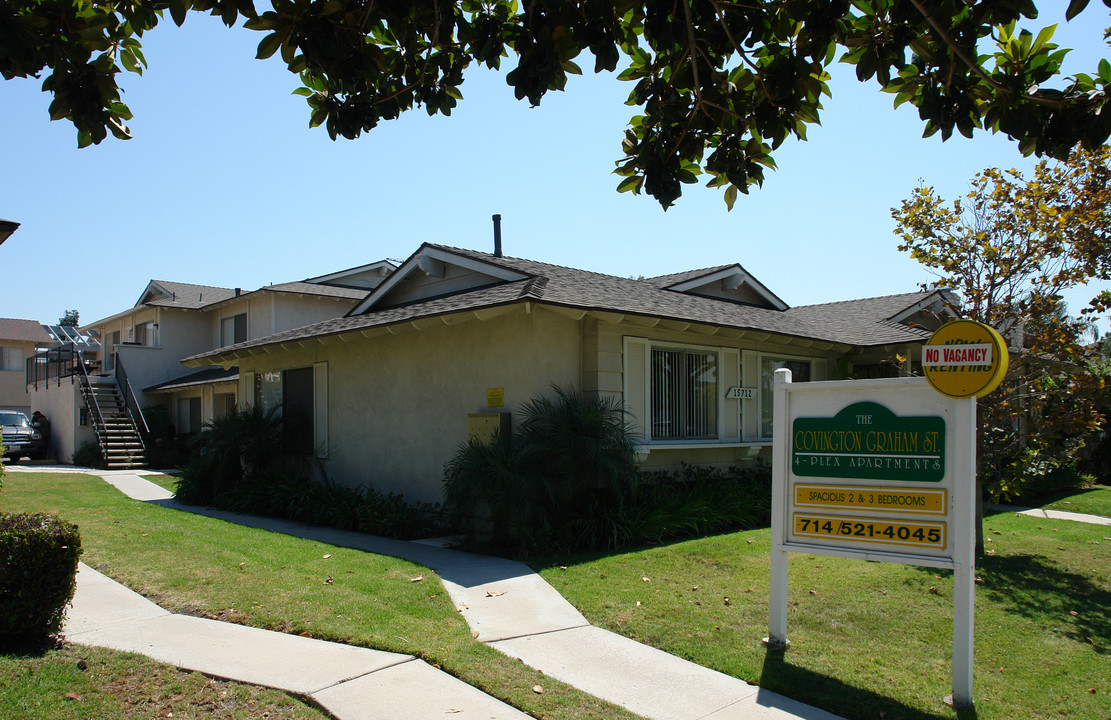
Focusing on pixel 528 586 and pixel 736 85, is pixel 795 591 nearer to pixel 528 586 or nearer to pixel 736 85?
pixel 528 586

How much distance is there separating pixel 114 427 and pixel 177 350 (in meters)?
4.36

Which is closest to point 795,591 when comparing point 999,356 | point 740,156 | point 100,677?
point 999,356

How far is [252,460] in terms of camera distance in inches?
585

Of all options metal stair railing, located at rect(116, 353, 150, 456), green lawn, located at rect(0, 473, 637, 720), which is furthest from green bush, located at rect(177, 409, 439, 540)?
metal stair railing, located at rect(116, 353, 150, 456)

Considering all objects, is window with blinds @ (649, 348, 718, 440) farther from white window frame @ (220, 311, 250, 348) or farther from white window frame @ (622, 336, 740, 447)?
white window frame @ (220, 311, 250, 348)

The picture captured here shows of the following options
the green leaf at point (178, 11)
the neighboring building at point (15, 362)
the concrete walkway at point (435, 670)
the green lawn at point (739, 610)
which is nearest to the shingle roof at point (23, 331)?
the neighboring building at point (15, 362)

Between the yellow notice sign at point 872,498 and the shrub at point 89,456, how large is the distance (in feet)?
77.8

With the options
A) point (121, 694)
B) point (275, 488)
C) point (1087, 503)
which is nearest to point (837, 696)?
point (121, 694)

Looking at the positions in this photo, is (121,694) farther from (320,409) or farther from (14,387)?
(14,387)

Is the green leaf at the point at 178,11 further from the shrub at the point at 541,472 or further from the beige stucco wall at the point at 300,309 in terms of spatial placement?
Result: the beige stucco wall at the point at 300,309

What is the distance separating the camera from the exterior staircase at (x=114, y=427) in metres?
23.7

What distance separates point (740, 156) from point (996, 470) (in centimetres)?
633

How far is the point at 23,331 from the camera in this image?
42312 millimetres

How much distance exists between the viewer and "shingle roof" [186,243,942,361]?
422 inches
